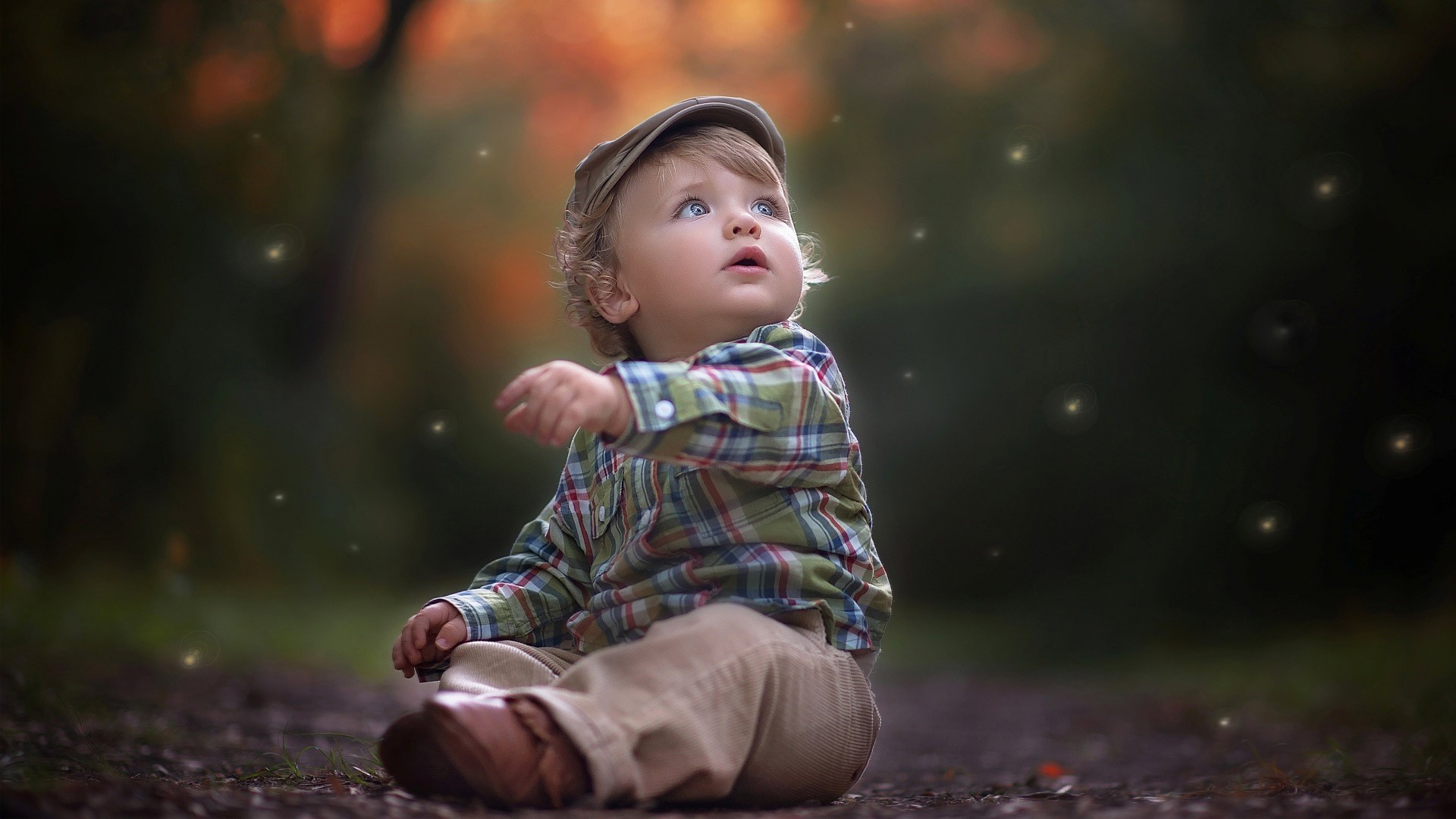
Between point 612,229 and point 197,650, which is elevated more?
point 612,229

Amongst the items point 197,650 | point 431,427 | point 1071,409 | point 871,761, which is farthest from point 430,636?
point 431,427

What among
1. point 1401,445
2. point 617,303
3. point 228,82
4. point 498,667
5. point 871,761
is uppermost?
point 228,82

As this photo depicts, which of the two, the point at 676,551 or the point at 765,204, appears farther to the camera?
the point at 765,204

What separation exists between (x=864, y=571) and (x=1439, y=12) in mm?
4017

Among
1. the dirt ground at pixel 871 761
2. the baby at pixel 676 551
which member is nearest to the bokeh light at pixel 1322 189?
the dirt ground at pixel 871 761

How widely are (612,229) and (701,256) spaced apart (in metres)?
0.21

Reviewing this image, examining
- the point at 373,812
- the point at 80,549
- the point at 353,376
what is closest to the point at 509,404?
the point at 373,812

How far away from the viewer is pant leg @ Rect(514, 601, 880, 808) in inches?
51.0

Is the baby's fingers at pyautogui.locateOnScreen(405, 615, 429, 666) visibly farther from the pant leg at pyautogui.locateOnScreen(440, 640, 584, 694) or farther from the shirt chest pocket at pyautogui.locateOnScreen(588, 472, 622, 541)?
the shirt chest pocket at pyautogui.locateOnScreen(588, 472, 622, 541)

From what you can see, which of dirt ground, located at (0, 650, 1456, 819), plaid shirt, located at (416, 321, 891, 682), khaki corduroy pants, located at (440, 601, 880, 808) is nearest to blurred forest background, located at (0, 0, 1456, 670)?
dirt ground, located at (0, 650, 1456, 819)

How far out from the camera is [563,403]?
1.28m

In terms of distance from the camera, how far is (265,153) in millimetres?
6012

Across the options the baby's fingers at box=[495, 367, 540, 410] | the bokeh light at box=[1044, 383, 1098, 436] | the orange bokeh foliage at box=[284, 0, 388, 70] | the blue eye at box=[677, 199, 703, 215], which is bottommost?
the bokeh light at box=[1044, 383, 1098, 436]

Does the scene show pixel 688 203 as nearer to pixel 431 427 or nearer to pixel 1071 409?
pixel 1071 409
